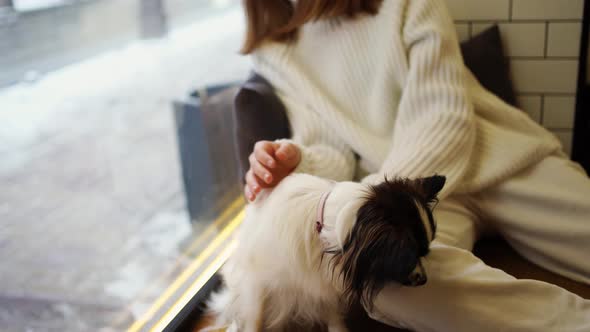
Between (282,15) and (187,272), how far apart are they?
2.83 ft

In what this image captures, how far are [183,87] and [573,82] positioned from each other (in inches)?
57.1

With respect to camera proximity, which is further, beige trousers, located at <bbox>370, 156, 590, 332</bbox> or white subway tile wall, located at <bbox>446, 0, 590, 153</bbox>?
white subway tile wall, located at <bbox>446, 0, 590, 153</bbox>

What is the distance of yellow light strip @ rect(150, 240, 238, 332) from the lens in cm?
149

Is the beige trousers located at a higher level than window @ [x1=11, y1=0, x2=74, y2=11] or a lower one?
lower

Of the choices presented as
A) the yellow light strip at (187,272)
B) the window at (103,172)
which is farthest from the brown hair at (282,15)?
the yellow light strip at (187,272)

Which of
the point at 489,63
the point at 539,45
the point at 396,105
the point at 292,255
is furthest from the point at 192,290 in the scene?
the point at 539,45

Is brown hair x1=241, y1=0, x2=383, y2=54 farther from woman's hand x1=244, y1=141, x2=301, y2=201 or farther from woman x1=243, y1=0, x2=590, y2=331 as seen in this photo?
woman's hand x1=244, y1=141, x2=301, y2=201

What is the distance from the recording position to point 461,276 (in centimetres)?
107

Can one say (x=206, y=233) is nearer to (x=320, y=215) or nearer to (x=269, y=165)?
(x=269, y=165)

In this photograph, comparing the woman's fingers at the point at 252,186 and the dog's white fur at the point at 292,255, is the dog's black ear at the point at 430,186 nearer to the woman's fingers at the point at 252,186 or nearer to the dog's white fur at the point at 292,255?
the dog's white fur at the point at 292,255

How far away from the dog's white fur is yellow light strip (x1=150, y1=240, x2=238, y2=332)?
0.26m

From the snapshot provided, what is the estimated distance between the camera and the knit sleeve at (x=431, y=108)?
129 cm

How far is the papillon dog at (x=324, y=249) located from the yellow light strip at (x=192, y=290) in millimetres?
266

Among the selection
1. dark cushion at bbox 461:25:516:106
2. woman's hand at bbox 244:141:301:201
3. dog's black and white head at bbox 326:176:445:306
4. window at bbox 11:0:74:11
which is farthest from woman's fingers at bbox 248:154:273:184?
dark cushion at bbox 461:25:516:106
